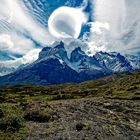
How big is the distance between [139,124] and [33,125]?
1456 cm

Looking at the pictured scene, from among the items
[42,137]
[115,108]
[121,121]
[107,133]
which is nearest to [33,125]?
[42,137]

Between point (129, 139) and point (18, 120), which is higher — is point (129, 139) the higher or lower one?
the lower one

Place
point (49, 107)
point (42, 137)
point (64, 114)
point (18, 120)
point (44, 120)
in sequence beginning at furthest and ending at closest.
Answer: point (49, 107) → point (64, 114) → point (44, 120) → point (18, 120) → point (42, 137)

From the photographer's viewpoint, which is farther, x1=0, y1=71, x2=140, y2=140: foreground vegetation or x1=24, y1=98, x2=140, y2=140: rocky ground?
x1=24, y1=98, x2=140, y2=140: rocky ground

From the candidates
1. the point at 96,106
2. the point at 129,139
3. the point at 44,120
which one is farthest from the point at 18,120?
the point at 96,106

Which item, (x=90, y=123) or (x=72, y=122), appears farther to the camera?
(x=72, y=122)

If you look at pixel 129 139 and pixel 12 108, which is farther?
pixel 12 108

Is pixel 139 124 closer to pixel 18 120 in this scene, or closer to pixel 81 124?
pixel 81 124

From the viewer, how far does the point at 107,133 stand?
138ft

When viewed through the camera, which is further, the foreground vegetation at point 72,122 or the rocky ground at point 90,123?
the rocky ground at point 90,123

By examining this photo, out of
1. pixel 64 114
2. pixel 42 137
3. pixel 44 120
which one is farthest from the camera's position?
pixel 64 114

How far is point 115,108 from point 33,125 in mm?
16403

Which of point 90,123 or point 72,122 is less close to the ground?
point 72,122

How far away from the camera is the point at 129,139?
41812mm
